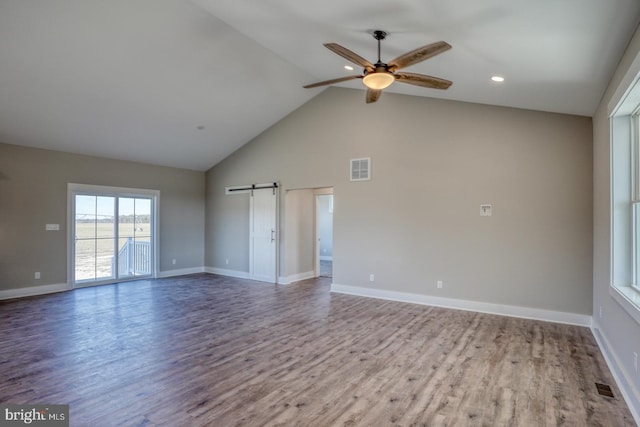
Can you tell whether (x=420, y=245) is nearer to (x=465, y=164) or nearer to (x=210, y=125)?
(x=465, y=164)

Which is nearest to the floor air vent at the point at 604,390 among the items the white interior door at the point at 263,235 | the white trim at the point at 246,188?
the white interior door at the point at 263,235

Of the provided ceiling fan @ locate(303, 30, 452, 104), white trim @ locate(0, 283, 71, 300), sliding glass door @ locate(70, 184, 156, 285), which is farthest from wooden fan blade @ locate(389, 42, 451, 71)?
white trim @ locate(0, 283, 71, 300)

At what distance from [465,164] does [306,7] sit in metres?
3.41

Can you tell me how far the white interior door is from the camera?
7730 millimetres

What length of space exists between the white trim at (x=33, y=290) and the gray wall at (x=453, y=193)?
4.90m

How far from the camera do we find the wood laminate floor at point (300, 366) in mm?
2531

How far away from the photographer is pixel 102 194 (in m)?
7.39

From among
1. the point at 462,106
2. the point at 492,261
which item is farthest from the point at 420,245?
the point at 462,106

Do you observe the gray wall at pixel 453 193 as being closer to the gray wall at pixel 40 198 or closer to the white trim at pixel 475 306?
the white trim at pixel 475 306

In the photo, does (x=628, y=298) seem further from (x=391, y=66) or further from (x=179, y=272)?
(x=179, y=272)

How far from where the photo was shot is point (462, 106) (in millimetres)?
5418

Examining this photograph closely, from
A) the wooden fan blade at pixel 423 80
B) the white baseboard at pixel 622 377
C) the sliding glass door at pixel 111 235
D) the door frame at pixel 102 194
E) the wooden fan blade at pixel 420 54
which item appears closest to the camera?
the white baseboard at pixel 622 377

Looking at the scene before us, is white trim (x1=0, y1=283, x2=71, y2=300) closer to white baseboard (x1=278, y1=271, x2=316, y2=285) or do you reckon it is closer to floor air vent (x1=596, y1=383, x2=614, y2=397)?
white baseboard (x1=278, y1=271, x2=316, y2=285)

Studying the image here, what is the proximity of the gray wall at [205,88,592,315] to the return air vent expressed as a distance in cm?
10
